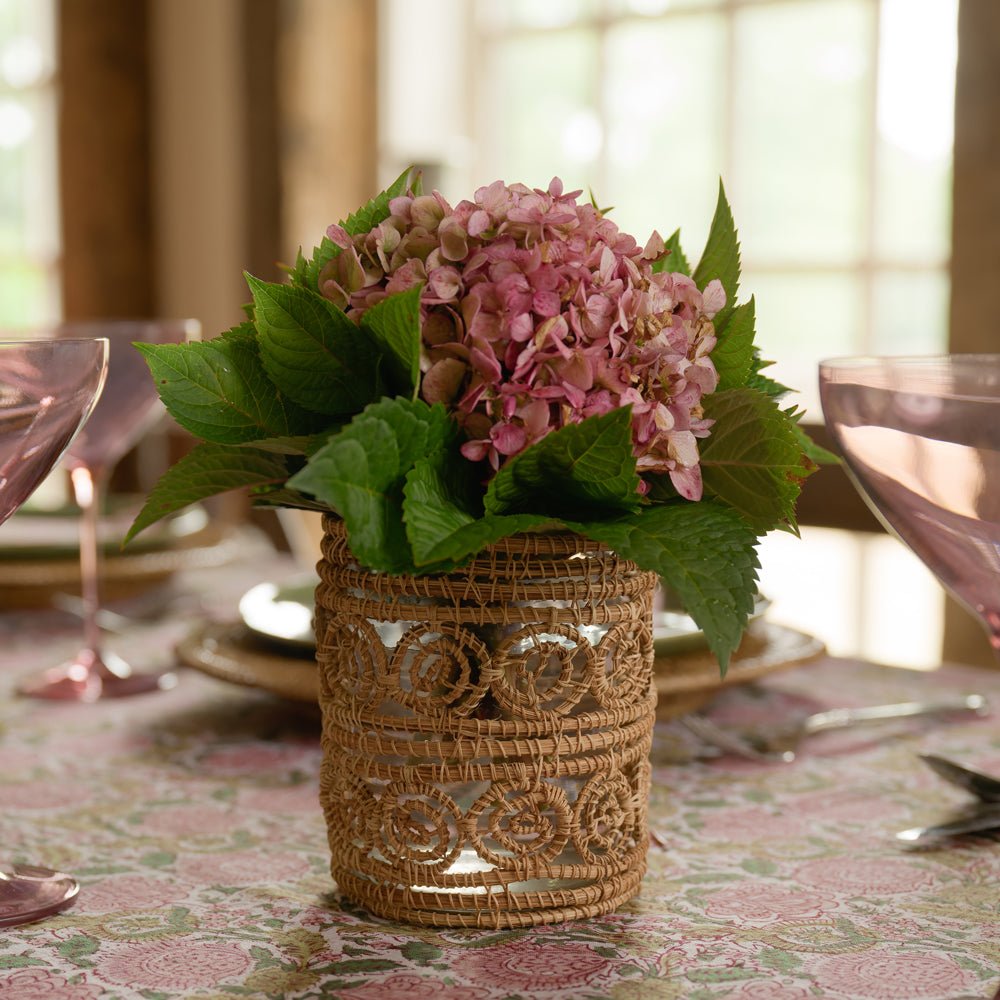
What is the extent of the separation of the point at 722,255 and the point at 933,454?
0.47 ft

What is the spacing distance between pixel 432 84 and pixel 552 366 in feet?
8.27

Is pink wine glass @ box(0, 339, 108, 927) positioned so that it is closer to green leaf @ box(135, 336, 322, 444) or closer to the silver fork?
green leaf @ box(135, 336, 322, 444)

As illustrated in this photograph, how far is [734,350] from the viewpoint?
56 centimetres

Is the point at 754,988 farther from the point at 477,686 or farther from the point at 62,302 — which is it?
the point at 62,302

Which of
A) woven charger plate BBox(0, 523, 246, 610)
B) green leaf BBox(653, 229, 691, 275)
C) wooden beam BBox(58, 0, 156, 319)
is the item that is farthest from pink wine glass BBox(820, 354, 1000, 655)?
wooden beam BBox(58, 0, 156, 319)

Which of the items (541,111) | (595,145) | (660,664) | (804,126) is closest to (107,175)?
(541,111)

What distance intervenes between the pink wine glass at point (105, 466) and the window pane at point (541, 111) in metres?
1.80

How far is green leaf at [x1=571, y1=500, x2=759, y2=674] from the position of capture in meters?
0.48

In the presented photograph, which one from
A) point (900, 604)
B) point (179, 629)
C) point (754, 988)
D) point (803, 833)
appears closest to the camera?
point (754, 988)

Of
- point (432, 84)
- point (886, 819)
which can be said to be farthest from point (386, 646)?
point (432, 84)

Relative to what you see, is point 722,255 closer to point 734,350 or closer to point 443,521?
point 734,350

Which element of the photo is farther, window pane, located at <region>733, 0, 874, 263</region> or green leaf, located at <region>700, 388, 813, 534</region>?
window pane, located at <region>733, 0, 874, 263</region>

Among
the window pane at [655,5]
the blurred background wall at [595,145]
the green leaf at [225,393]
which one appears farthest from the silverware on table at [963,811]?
the window pane at [655,5]

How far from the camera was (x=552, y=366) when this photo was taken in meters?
0.49
